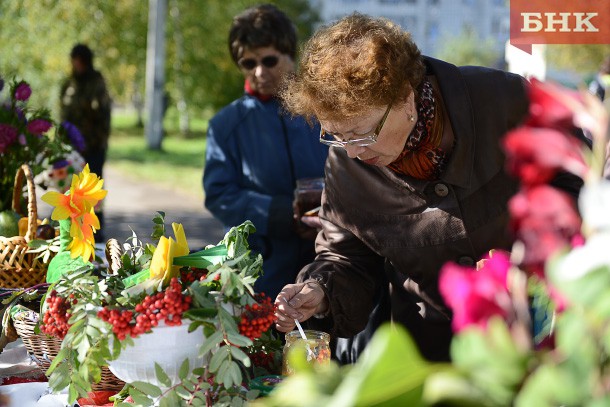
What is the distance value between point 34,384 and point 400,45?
1107 mm

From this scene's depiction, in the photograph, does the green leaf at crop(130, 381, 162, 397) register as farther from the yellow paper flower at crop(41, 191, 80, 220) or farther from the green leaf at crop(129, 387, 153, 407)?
the yellow paper flower at crop(41, 191, 80, 220)

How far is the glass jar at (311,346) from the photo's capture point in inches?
63.1

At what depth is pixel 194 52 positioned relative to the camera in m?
19.4

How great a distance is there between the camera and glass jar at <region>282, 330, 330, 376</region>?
1.60m

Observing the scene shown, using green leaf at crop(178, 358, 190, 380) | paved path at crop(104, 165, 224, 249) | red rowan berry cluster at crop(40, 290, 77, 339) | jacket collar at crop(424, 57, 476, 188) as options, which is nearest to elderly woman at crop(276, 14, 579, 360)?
jacket collar at crop(424, 57, 476, 188)

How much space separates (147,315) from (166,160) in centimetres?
1547

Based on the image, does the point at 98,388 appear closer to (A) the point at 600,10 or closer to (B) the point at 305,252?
(B) the point at 305,252

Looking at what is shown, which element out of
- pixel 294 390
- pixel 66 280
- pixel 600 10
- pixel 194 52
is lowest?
pixel 194 52

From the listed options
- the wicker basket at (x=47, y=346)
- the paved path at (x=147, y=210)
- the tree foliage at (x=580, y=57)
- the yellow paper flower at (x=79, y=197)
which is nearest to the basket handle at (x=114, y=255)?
the wicker basket at (x=47, y=346)

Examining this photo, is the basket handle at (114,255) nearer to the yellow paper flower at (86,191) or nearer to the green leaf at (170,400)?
the yellow paper flower at (86,191)

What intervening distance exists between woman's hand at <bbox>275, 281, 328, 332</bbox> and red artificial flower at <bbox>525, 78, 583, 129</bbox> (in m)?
1.11

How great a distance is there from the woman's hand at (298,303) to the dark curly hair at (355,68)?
1.33 ft

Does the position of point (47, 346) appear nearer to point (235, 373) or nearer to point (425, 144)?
point (235, 373)

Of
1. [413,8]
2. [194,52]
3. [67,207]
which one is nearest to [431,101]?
[67,207]
